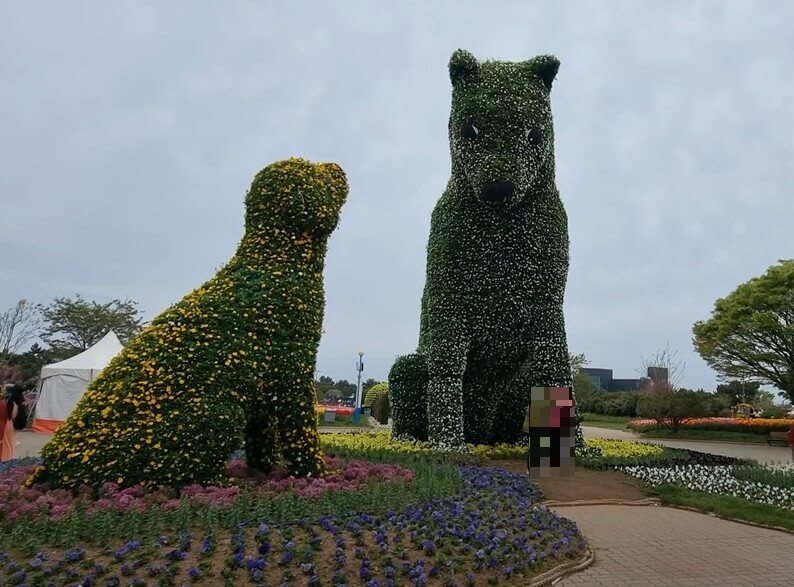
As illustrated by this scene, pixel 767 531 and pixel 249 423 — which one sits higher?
pixel 249 423

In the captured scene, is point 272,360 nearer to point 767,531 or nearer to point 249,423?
point 249,423

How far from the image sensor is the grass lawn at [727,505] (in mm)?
7336

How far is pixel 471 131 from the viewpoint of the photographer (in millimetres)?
9688

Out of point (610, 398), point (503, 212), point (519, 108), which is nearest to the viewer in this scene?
point (519, 108)

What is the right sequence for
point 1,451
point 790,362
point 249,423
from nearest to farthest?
point 249,423
point 1,451
point 790,362

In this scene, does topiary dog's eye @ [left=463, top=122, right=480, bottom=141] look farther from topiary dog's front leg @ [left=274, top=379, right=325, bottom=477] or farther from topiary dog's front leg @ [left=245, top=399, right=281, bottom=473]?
topiary dog's front leg @ [left=245, top=399, right=281, bottom=473]

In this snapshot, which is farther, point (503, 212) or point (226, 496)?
point (503, 212)

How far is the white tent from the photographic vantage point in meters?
20.6

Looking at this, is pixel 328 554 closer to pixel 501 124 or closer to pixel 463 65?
pixel 501 124

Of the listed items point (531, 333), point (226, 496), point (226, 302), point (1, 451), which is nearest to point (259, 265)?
point (226, 302)

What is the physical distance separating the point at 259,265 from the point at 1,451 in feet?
15.4

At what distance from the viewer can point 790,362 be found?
936 inches

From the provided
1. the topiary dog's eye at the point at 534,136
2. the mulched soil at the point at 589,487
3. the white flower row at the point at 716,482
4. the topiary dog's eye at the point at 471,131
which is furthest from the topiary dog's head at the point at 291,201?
the white flower row at the point at 716,482

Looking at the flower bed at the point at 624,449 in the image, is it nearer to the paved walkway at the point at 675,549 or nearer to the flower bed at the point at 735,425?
the paved walkway at the point at 675,549
